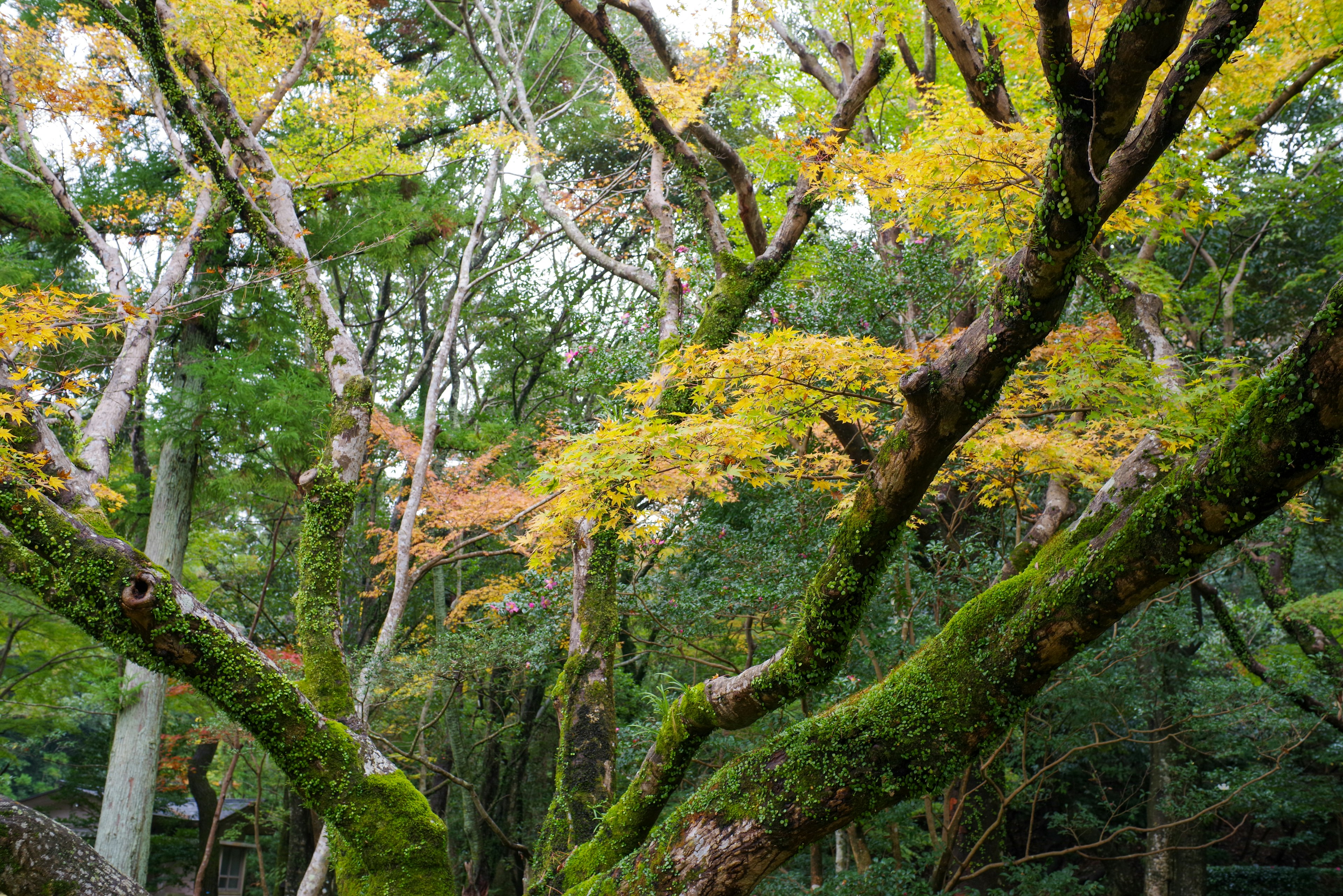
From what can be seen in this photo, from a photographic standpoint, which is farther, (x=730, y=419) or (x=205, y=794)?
(x=205, y=794)

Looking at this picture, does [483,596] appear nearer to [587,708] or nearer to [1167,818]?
[587,708]

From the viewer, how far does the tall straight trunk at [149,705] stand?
25.7 ft

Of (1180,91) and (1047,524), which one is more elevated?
(1180,91)

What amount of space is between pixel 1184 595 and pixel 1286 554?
2.13 m

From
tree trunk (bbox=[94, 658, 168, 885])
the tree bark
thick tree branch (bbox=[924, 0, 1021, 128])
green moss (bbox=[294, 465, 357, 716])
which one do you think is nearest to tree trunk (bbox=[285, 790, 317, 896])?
tree trunk (bbox=[94, 658, 168, 885])

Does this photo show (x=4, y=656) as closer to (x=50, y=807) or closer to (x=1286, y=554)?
(x=50, y=807)

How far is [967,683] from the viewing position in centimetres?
252

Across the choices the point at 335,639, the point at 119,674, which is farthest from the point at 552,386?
the point at 335,639

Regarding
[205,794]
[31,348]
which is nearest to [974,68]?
[31,348]

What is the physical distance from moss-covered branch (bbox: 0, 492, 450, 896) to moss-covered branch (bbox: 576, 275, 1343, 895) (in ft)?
3.96

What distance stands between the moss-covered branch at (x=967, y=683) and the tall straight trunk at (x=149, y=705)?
7360 mm

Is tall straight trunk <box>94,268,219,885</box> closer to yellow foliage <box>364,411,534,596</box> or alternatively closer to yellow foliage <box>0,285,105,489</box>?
yellow foliage <box>364,411,534,596</box>

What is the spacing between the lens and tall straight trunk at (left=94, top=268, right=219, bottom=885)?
25.7 feet

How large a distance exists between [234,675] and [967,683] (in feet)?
9.80
